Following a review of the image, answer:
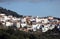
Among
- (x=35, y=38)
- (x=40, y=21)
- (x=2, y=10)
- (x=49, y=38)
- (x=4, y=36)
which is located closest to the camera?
(x=4, y=36)

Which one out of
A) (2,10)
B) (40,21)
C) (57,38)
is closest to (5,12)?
(2,10)

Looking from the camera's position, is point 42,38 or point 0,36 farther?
point 42,38

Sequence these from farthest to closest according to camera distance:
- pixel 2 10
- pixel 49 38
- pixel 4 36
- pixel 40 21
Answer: pixel 2 10 → pixel 40 21 → pixel 49 38 → pixel 4 36

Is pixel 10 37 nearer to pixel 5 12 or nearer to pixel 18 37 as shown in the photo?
pixel 18 37

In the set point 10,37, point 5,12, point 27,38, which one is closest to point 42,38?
point 27,38

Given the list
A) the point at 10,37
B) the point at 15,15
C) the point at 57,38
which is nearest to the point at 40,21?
the point at 15,15

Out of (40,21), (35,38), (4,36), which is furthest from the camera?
(40,21)

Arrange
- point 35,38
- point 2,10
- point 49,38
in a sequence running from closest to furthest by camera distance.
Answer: point 35,38
point 49,38
point 2,10

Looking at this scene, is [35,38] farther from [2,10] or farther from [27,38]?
[2,10]

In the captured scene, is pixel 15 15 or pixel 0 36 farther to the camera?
pixel 15 15
